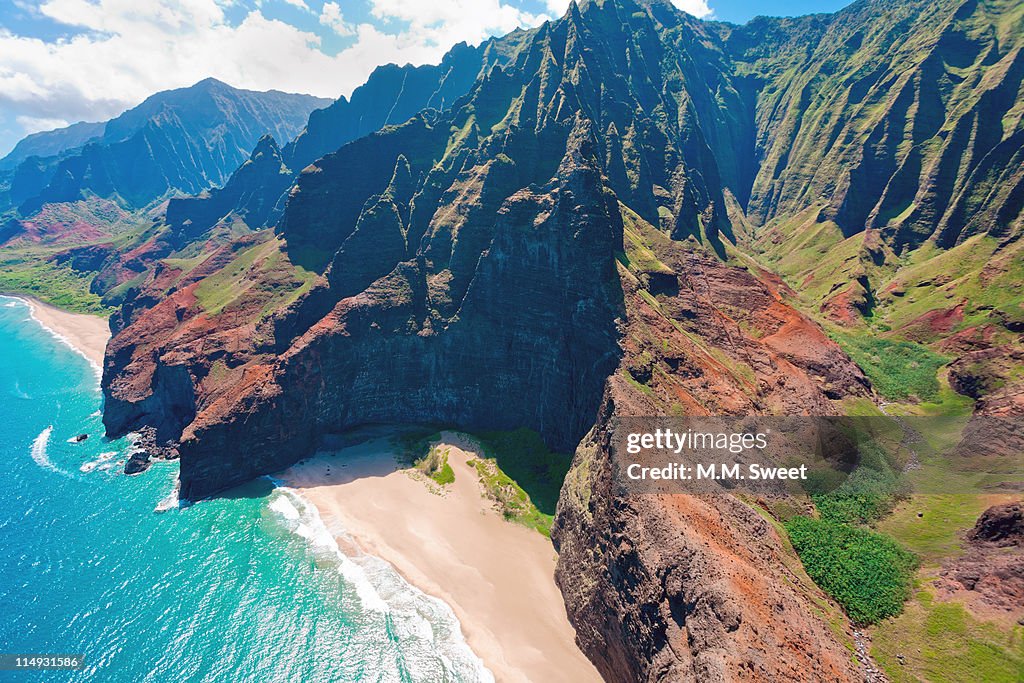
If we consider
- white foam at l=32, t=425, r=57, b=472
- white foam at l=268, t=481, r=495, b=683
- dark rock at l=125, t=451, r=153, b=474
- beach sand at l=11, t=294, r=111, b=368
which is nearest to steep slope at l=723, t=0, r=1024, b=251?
white foam at l=268, t=481, r=495, b=683

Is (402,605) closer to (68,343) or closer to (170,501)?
(170,501)

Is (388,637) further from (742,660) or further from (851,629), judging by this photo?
(851,629)

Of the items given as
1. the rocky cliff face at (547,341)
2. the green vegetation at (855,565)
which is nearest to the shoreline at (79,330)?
the rocky cliff face at (547,341)

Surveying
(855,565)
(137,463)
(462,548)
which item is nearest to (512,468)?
(462,548)

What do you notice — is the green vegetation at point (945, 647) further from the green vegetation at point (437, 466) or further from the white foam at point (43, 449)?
the white foam at point (43, 449)

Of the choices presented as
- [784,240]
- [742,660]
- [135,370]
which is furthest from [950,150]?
[135,370]
